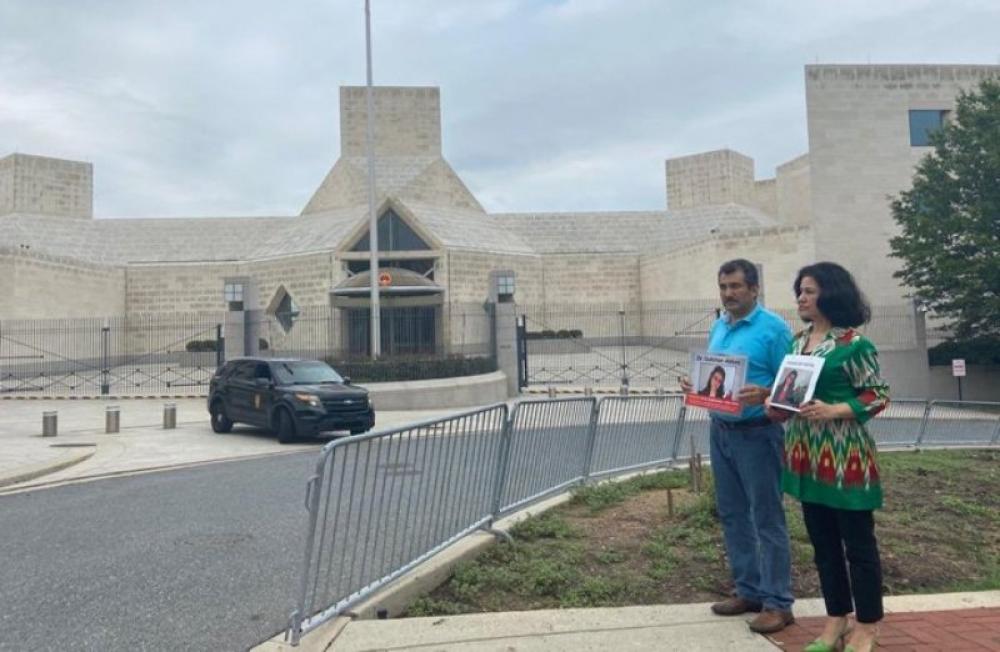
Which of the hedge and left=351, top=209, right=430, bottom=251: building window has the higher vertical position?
left=351, top=209, right=430, bottom=251: building window

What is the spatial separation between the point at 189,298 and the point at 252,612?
39.0 metres

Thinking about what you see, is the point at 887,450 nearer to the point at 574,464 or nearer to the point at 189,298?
the point at 574,464

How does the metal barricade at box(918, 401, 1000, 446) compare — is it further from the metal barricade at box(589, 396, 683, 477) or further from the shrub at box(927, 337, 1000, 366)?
the shrub at box(927, 337, 1000, 366)

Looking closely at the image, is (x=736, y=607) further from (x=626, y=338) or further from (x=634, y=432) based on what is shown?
(x=626, y=338)

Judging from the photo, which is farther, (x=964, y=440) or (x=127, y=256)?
(x=127, y=256)

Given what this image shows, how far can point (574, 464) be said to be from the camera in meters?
7.12

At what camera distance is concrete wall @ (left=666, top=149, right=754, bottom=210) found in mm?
48219

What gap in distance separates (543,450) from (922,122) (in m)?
32.3

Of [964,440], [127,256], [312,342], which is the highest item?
[127,256]

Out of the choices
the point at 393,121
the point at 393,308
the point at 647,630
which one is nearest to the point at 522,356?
the point at 393,308

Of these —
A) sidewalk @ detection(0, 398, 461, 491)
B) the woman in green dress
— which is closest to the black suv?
sidewalk @ detection(0, 398, 461, 491)

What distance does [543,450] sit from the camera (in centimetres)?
642

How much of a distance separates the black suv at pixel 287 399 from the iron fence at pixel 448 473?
21.7 feet

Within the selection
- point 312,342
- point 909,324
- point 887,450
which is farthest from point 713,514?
point 312,342
